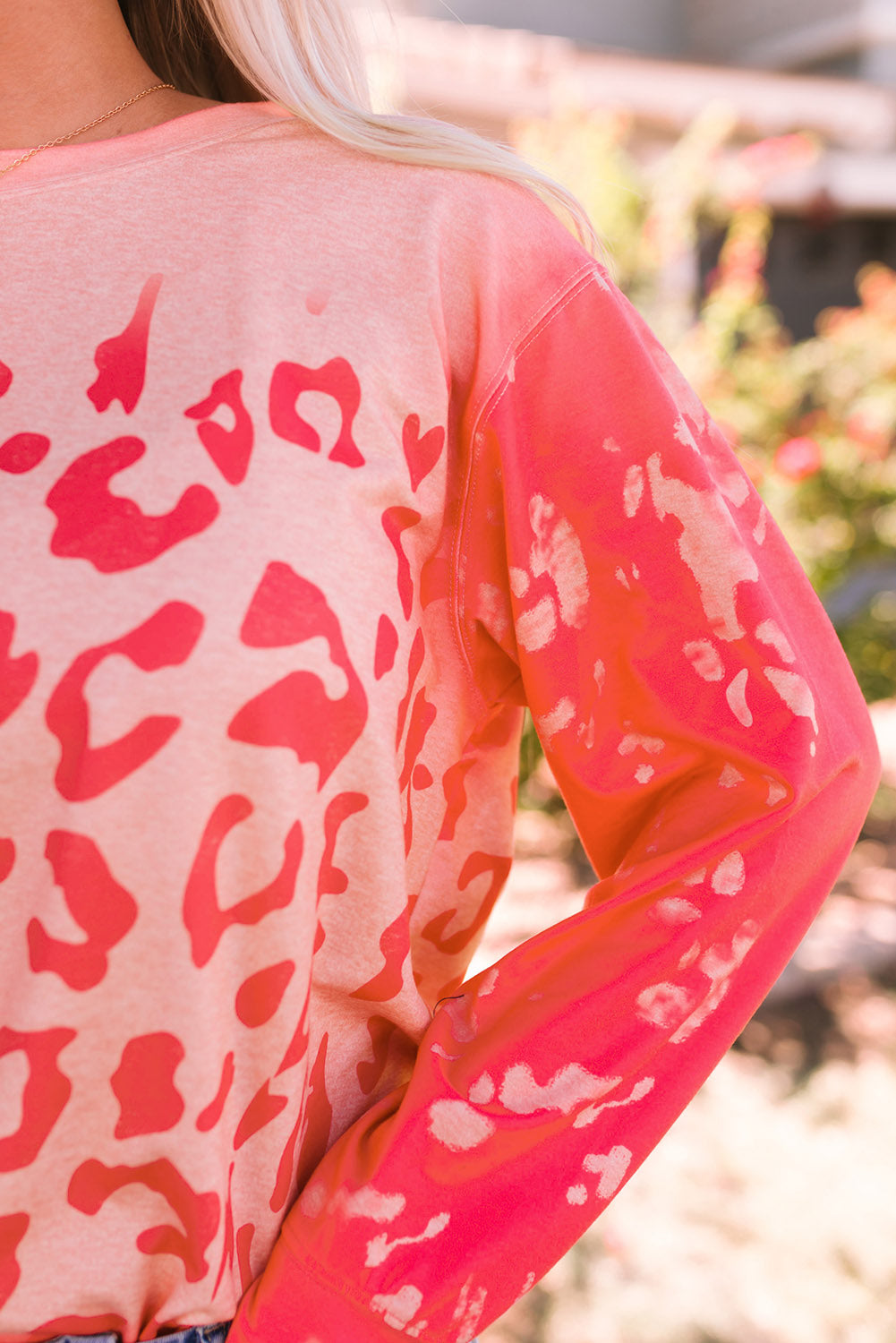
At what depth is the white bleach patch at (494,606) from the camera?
1108 mm

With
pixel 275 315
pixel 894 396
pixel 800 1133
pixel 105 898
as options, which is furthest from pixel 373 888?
pixel 894 396

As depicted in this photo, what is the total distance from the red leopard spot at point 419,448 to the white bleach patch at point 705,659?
0.28 meters

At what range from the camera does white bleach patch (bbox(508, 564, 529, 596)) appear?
1053 mm

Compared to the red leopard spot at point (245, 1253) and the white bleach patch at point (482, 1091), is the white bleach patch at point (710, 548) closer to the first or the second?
the white bleach patch at point (482, 1091)

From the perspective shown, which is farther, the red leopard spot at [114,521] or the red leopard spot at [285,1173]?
the red leopard spot at [285,1173]

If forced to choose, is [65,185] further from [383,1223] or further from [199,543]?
[383,1223]

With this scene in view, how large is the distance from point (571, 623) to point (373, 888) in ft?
0.97

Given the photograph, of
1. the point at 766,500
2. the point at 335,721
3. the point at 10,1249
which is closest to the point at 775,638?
the point at 335,721

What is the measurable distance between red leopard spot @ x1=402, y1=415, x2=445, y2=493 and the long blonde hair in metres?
0.24

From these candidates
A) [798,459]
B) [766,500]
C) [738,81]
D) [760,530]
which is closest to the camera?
[760,530]

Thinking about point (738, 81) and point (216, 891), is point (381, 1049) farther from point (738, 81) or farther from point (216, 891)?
point (738, 81)

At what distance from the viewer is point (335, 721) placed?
953mm

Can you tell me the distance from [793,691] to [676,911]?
0.21 meters

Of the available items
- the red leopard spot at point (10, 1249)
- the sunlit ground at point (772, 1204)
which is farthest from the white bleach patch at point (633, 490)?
the sunlit ground at point (772, 1204)
